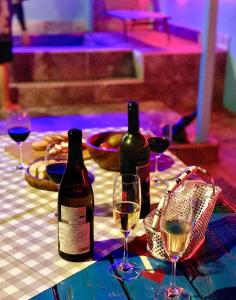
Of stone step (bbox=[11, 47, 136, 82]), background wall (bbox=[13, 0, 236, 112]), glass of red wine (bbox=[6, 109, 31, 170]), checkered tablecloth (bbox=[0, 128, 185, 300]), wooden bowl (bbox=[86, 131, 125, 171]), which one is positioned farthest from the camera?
background wall (bbox=[13, 0, 236, 112])

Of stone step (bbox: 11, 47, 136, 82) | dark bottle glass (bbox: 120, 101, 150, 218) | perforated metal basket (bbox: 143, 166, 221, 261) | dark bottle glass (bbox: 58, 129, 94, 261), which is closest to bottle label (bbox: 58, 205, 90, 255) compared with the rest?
dark bottle glass (bbox: 58, 129, 94, 261)

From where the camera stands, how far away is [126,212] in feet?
3.84

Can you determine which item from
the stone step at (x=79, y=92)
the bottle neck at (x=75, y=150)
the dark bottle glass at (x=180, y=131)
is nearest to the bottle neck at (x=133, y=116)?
the bottle neck at (x=75, y=150)

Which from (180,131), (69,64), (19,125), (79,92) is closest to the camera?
(19,125)

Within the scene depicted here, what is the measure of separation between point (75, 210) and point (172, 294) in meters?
0.29

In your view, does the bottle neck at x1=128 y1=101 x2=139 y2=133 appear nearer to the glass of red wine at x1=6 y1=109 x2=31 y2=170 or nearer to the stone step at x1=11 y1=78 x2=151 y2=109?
the glass of red wine at x1=6 y1=109 x2=31 y2=170

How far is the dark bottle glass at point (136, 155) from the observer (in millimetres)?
1422

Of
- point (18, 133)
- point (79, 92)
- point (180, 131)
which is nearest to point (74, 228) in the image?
point (18, 133)

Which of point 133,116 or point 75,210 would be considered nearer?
point 75,210

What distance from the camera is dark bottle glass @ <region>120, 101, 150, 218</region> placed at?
1.42m

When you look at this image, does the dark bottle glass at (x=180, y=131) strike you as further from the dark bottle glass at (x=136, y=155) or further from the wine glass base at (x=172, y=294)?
the wine glass base at (x=172, y=294)

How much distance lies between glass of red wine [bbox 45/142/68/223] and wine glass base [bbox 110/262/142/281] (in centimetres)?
30

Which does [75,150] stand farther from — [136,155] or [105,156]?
[105,156]

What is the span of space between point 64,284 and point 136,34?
19.8 feet
